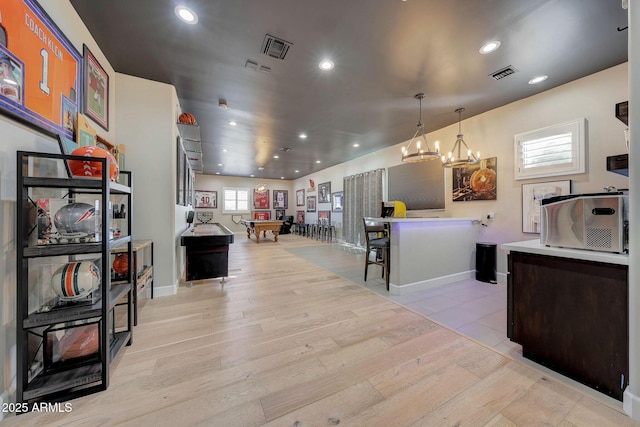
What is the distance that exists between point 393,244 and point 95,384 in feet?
10.0

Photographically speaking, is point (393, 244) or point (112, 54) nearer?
point (112, 54)

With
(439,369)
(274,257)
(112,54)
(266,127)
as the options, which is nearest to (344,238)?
(274,257)

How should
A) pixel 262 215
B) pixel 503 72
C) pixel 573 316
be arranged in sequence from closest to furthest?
pixel 573 316 < pixel 503 72 < pixel 262 215

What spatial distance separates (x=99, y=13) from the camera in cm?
189

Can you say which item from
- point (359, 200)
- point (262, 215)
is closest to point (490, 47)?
point (359, 200)

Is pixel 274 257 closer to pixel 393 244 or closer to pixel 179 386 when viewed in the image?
pixel 393 244

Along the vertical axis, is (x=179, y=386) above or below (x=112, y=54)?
below

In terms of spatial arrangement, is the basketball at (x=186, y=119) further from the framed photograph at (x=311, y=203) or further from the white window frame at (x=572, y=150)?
the framed photograph at (x=311, y=203)

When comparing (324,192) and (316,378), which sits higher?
(324,192)

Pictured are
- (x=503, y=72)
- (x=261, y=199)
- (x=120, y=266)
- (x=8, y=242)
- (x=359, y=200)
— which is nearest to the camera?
(x=8, y=242)

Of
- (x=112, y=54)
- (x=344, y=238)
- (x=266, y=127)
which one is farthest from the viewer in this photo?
(x=344, y=238)

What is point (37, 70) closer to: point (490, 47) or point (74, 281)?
point (74, 281)

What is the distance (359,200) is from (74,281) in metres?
6.40

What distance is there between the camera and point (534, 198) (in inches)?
131
